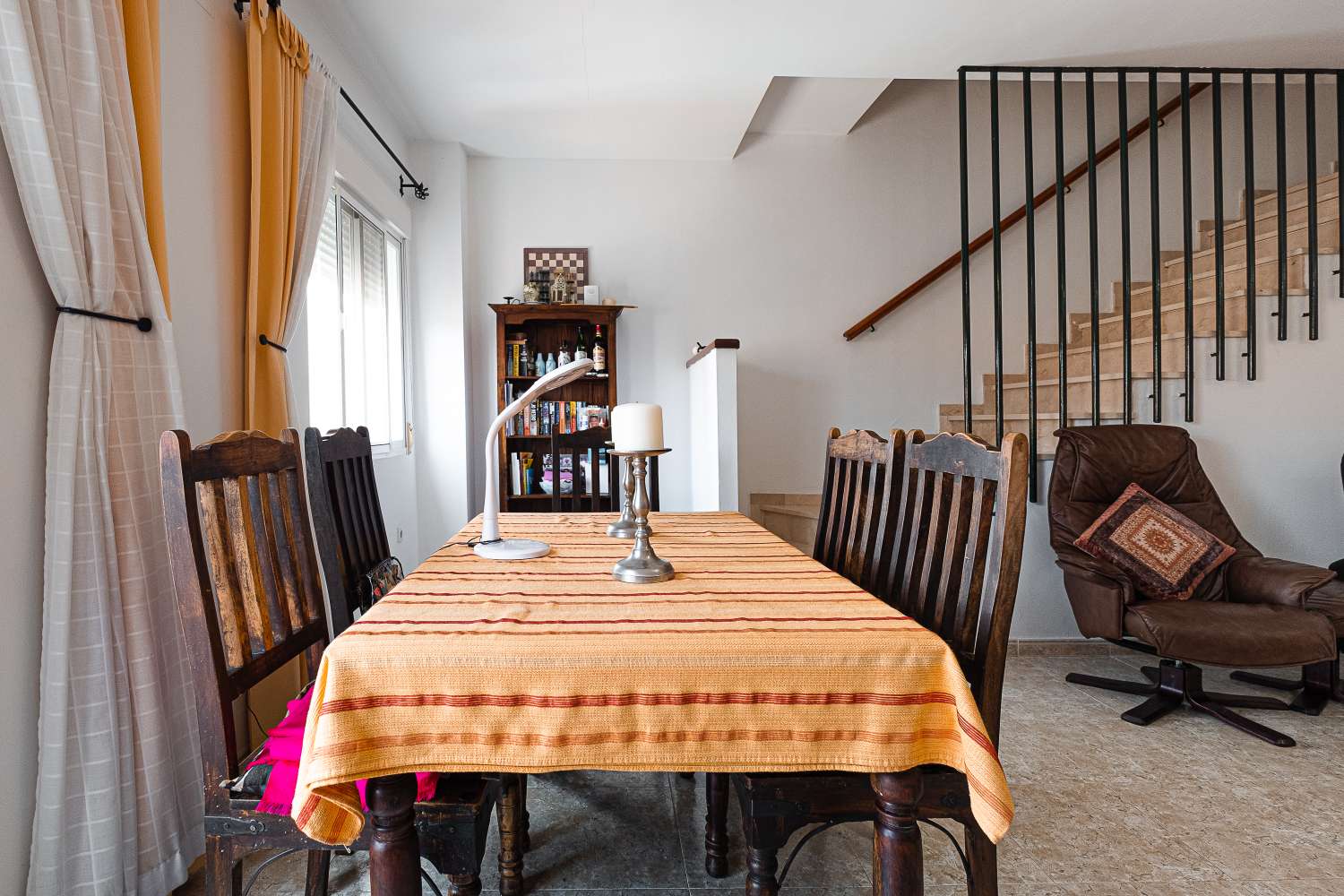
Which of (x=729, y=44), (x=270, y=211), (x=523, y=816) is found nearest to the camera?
(x=523, y=816)

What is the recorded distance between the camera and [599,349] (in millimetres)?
4223

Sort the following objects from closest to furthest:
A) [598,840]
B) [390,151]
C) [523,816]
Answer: [523,816]
[598,840]
[390,151]

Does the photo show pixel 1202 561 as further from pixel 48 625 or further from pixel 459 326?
pixel 459 326

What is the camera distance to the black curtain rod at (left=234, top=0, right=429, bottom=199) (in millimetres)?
2357

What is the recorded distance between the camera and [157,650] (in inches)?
63.1

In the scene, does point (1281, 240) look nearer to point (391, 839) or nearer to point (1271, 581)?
point (1271, 581)

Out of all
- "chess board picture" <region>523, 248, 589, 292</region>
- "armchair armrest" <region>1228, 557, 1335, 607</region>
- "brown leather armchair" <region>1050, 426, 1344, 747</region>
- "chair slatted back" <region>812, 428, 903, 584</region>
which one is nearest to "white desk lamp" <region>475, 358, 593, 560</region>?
"chair slatted back" <region>812, 428, 903, 584</region>

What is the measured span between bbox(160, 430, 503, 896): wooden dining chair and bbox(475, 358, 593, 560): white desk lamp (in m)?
0.42

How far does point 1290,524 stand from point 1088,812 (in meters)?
2.27

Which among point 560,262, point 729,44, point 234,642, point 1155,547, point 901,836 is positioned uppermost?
point 729,44

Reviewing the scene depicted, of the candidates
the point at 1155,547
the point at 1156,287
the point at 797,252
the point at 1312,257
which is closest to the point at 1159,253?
the point at 1156,287

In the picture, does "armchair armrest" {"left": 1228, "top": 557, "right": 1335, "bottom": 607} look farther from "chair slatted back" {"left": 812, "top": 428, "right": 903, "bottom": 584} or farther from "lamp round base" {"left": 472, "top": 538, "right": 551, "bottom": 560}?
"lamp round base" {"left": 472, "top": 538, "right": 551, "bottom": 560}

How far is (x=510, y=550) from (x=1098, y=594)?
2202 millimetres

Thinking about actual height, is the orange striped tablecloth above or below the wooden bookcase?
below
